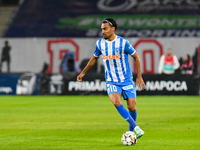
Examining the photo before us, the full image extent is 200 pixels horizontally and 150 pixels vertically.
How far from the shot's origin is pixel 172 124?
9.34 m

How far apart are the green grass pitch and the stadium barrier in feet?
17.9

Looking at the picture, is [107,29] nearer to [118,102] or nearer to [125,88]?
[125,88]

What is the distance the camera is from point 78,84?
18984mm

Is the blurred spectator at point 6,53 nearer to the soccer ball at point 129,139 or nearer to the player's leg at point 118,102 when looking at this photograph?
the player's leg at point 118,102

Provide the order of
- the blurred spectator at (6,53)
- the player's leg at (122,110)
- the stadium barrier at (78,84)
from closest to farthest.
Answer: the player's leg at (122,110) < the stadium barrier at (78,84) < the blurred spectator at (6,53)

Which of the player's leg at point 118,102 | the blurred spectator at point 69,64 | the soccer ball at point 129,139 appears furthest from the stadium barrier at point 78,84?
the soccer ball at point 129,139

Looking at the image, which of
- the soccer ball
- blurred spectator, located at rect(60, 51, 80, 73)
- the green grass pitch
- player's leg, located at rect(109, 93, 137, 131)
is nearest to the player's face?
player's leg, located at rect(109, 93, 137, 131)

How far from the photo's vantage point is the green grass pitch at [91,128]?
21.4ft

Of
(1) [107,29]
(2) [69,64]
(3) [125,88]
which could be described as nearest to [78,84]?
(2) [69,64]

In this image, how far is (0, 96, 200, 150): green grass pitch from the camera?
6.54m

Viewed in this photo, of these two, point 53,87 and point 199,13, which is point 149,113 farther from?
point 199,13

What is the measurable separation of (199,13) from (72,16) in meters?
8.26

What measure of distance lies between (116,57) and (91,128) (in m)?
2.30

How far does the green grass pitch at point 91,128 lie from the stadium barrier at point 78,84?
5.45 metres
